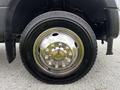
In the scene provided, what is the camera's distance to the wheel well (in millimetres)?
3127

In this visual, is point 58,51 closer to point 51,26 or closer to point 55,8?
point 51,26

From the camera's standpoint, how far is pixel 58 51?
295cm

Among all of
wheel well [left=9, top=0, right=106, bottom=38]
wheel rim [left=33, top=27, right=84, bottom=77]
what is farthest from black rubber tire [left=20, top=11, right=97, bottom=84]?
wheel well [left=9, top=0, right=106, bottom=38]

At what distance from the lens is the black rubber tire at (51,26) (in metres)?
2.89

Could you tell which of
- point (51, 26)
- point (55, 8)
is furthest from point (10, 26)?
point (55, 8)

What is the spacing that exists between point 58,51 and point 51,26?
0.27 metres

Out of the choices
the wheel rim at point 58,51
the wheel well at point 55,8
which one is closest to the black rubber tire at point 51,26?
the wheel rim at point 58,51

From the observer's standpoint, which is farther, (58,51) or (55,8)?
(55,8)

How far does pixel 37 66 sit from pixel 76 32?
54 cm

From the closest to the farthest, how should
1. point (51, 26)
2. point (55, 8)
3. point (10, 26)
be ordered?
point (51, 26) → point (10, 26) → point (55, 8)

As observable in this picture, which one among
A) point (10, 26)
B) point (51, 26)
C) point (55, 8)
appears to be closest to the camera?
point (51, 26)

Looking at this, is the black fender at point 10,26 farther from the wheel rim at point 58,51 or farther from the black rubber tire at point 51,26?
the wheel rim at point 58,51

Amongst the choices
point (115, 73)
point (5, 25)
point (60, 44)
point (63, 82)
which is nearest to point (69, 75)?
point (63, 82)

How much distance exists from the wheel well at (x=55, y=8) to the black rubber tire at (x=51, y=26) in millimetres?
277
